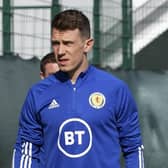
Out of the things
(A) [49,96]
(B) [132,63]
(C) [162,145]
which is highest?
(A) [49,96]

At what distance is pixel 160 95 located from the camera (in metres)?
9.80

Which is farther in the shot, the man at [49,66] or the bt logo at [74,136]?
the man at [49,66]

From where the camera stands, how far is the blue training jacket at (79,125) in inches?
157

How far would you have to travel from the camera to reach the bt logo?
3.98m

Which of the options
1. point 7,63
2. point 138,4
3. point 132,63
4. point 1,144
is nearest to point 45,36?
point 7,63

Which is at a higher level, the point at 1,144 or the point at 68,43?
the point at 68,43

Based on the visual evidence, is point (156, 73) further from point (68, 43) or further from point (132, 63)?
point (68, 43)

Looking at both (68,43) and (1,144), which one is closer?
(68,43)

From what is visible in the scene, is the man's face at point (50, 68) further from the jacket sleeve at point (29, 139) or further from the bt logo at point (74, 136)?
the bt logo at point (74, 136)

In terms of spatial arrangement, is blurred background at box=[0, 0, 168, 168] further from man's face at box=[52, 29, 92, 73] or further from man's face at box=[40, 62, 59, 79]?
man's face at box=[52, 29, 92, 73]

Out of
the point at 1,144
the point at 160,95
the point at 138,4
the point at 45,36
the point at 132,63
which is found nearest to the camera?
the point at 1,144

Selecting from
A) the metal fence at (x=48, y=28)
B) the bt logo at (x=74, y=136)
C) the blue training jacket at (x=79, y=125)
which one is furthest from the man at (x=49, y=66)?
the metal fence at (x=48, y=28)

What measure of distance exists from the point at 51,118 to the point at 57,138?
105 mm

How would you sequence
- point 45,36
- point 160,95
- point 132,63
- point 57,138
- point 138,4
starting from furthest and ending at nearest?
point 138,4
point 132,63
point 160,95
point 45,36
point 57,138
